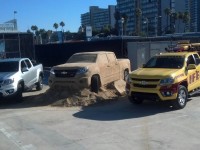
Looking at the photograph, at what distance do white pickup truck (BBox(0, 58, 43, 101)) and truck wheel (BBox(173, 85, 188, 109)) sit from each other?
622 centimetres

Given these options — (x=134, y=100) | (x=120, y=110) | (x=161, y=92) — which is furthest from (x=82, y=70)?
(x=161, y=92)

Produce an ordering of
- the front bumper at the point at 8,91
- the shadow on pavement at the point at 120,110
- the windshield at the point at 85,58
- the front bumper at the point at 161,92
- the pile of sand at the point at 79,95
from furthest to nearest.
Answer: the windshield at the point at 85,58
the front bumper at the point at 8,91
the pile of sand at the point at 79,95
the front bumper at the point at 161,92
the shadow on pavement at the point at 120,110

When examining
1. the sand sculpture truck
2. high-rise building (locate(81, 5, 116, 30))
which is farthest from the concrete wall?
high-rise building (locate(81, 5, 116, 30))

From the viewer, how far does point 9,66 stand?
1619 centimetres

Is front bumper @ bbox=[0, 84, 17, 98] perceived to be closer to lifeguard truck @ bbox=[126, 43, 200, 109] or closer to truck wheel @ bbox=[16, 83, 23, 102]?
truck wheel @ bbox=[16, 83, 23, 102]

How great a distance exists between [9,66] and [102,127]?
24.6 ft

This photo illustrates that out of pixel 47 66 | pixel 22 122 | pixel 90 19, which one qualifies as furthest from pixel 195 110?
pixel 90 19

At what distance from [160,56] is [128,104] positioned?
6.69 feet

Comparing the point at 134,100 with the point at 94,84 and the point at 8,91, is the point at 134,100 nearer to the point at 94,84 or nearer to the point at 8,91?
the point at 94,84

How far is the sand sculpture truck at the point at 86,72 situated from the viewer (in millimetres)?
14305

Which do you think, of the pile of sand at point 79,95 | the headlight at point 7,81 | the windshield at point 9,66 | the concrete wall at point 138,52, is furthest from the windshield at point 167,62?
the concrete wall at point 138,52

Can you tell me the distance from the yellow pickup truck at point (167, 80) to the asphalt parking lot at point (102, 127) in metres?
0.42

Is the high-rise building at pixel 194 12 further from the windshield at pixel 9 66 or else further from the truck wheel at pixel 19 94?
the truck wheel at pixel 19 94

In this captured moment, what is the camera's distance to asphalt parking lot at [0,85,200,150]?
8.33 meters
